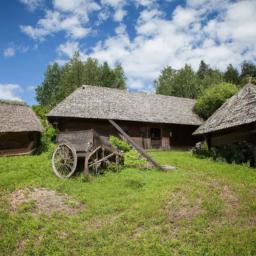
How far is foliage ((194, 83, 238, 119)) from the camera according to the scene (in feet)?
80.5

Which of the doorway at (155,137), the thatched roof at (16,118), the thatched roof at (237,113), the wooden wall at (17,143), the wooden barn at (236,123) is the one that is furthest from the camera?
the doorway at (155,137)

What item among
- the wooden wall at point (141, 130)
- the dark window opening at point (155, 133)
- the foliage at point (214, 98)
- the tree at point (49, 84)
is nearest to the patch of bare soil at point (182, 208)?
the wooden wall at point (141, 130)

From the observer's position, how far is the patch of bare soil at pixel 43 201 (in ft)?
27.9

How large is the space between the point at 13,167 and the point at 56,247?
917cm

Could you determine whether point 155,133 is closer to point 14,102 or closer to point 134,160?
point 134,160

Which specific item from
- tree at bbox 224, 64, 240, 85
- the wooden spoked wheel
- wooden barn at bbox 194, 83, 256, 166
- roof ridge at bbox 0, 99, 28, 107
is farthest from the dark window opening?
tree at bbox 224, 64, 240, 85

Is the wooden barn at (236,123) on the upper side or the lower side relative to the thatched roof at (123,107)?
lower

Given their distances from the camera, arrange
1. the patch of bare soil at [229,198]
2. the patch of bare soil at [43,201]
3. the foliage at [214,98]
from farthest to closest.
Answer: the foliage at [214,98] < the patch of bare soil at [43,201] < the patch of bare soil at [229,198]

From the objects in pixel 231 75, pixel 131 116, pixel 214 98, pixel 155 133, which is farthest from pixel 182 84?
pixel 131 116

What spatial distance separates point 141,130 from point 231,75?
3488 centimetres

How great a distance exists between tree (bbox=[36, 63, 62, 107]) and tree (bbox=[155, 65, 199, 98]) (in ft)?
61.0

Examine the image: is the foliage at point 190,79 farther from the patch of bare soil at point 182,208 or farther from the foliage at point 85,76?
the patch of bare soil at point 182,208

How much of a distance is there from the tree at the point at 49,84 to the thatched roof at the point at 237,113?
126ft

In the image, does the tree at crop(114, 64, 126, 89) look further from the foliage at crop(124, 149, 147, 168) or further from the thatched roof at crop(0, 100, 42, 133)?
the foliage at crop(124, 149, 147, 168)
